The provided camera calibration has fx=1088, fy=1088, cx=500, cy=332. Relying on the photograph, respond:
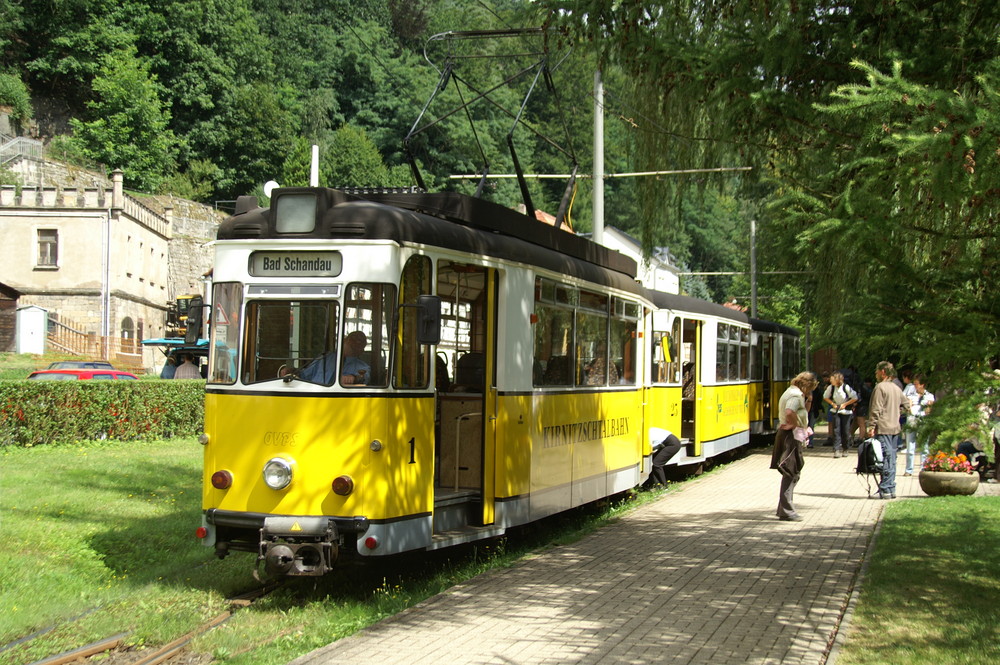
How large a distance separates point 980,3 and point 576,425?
261 inches

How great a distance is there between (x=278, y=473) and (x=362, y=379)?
38.1 inches

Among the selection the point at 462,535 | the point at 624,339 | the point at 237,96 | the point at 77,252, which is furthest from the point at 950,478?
the point at 237,96

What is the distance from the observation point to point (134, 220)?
173ft

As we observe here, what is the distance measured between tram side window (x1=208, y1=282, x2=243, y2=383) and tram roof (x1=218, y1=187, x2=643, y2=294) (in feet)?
1.51

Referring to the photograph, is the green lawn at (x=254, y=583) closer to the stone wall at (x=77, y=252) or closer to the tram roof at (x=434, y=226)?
the tram roof at (x=434, y=226)

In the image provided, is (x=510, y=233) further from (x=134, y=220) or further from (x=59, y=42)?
(x=59, y=42)

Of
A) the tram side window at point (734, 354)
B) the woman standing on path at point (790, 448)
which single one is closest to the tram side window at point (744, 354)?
the tram side window at point (734, 354)

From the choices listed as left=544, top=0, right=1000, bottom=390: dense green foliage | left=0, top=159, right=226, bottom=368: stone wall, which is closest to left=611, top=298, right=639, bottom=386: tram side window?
left=544, top=0, right=1000, bottom=390: dense green foliage

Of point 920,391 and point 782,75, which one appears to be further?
point 782,75

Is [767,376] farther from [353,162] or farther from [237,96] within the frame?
[237,96]

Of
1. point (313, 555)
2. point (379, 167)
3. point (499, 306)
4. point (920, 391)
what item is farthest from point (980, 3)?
point (379, 167)

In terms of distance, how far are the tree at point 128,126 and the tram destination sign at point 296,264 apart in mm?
61484

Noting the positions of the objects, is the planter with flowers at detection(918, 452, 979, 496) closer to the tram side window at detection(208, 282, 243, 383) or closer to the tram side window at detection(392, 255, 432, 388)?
the tram side window at detection(392, 255, 432, 388)

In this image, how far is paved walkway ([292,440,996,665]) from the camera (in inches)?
280
